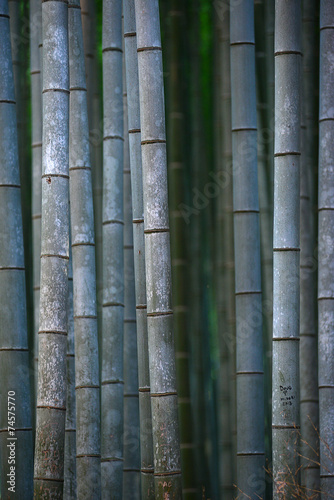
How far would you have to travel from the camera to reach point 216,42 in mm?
5164

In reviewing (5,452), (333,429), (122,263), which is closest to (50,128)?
(122,263)

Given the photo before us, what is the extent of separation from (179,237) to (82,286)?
95 centimetres

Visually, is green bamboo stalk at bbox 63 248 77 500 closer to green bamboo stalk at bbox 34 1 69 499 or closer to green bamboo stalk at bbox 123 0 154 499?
green bamboo stalk at bbox 123 0 154 499

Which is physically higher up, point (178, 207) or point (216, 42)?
point (216, 42)

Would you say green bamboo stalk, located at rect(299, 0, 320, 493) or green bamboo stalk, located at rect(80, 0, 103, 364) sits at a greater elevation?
green bamboo stalk, located at rect(80, 0, 103, 364)

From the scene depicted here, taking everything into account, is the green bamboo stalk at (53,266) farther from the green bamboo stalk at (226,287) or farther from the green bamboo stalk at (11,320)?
the green bamboo stalk at (226,287)

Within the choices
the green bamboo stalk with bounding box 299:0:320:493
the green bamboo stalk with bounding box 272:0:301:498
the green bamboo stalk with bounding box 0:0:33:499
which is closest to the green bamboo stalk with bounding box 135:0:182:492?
the green bamboo stalk with bounding box 272:0:301:498

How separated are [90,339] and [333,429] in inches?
57.2

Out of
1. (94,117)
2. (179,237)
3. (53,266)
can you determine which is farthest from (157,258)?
(94,117)

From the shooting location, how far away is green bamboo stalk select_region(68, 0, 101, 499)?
421 centimetres

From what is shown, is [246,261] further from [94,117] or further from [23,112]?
[23,112]

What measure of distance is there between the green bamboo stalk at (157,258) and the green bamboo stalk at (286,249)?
501 mm

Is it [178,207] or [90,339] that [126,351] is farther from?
[178,207]

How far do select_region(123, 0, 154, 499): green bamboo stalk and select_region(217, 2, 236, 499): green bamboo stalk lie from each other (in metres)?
1.03
